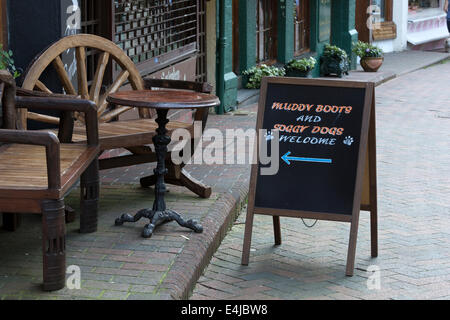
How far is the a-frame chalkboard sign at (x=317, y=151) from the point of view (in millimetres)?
4871

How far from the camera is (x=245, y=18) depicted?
11680 millimetres

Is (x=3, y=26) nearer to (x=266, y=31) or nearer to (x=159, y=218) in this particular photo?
(x=159, y=218)

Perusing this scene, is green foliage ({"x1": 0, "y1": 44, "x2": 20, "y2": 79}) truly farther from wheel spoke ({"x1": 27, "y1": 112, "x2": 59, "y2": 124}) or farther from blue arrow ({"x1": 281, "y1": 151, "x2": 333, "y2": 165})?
blue arrow ({"x1": 281, "y1": 151, "x2": 333, "y2": 165})

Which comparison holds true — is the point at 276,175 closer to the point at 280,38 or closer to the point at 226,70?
the point at 226,70

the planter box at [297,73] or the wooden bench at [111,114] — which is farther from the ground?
the wooden bench at [111,114]

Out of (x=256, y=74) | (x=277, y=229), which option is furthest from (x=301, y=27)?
(x=277, y=229)

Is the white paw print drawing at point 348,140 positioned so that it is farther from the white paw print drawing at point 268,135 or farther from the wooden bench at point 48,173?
the wooden bench at point 48,173

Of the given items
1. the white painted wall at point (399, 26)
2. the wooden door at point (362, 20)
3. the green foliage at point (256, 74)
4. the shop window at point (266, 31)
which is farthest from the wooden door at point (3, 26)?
the white painted wall at point (399, 26)

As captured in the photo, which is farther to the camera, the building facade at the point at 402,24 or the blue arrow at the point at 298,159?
the building facade at the point at 402,24

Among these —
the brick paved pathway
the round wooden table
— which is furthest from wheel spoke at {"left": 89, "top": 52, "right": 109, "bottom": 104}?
the brick paved pathway

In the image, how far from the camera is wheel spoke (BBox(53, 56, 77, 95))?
5828mm

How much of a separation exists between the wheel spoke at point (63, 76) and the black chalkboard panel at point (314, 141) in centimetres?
165

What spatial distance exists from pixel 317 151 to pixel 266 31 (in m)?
8.57

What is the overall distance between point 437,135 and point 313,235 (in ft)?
15.0
